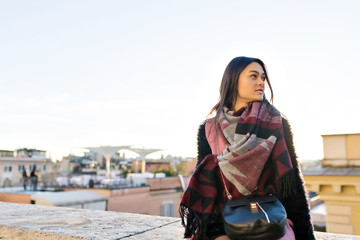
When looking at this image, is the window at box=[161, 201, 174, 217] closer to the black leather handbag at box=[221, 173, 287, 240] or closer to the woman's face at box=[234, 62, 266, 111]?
the woman's face at box=[234, 62, 266, 111]

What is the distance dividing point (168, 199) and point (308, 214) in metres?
26.7

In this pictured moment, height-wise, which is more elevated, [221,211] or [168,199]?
[221,211]

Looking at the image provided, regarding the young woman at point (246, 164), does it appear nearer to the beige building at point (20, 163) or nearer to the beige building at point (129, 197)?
the beige building at point (129, 197)

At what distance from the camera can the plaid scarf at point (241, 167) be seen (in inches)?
60.5

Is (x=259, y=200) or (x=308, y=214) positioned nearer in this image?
(x=259, y=200)

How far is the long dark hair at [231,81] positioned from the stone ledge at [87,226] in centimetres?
97

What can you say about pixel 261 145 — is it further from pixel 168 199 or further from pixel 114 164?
pixel 114 164

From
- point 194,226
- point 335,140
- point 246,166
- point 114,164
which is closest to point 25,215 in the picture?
point 194,226

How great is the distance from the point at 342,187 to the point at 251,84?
611 cm

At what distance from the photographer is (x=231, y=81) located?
1.90m

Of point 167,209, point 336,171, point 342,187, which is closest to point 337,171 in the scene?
point 336,171

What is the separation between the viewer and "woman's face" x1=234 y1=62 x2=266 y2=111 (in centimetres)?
183

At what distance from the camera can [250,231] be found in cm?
134

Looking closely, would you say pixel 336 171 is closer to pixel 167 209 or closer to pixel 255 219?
pixel 255 219
